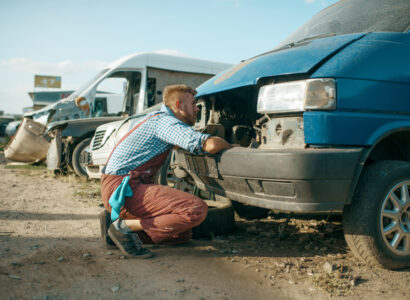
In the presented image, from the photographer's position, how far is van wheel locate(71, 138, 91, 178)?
6.68 meters

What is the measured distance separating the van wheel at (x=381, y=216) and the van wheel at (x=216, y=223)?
3.84 feet

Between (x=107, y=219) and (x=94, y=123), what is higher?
(x=94, y=123)

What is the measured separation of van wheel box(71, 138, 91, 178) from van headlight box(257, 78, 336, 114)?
4.97 m

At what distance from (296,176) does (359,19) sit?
5.83 ft

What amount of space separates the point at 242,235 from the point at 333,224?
98 cm

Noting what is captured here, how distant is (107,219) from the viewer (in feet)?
9.51

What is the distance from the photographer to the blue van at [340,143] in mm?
2105

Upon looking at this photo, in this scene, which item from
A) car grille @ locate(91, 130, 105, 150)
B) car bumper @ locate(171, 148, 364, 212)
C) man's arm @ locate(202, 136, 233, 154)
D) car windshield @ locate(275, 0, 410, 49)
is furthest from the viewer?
car grille @ locate(91, 130, 105, 150)

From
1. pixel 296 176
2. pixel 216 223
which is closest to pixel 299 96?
pixel 296 176

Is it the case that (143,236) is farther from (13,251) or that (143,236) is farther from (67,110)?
(67,110)

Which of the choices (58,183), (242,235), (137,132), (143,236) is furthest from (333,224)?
(58,183)

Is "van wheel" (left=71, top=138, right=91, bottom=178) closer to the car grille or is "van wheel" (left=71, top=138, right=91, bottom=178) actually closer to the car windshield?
the car grille

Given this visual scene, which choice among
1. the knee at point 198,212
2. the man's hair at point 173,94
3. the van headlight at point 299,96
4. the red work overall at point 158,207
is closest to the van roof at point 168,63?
the man's hair at point 173,94

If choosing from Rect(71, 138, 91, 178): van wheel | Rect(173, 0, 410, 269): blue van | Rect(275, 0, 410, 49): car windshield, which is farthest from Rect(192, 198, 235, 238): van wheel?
Rect(71, 138, 91, 178): van wheel
